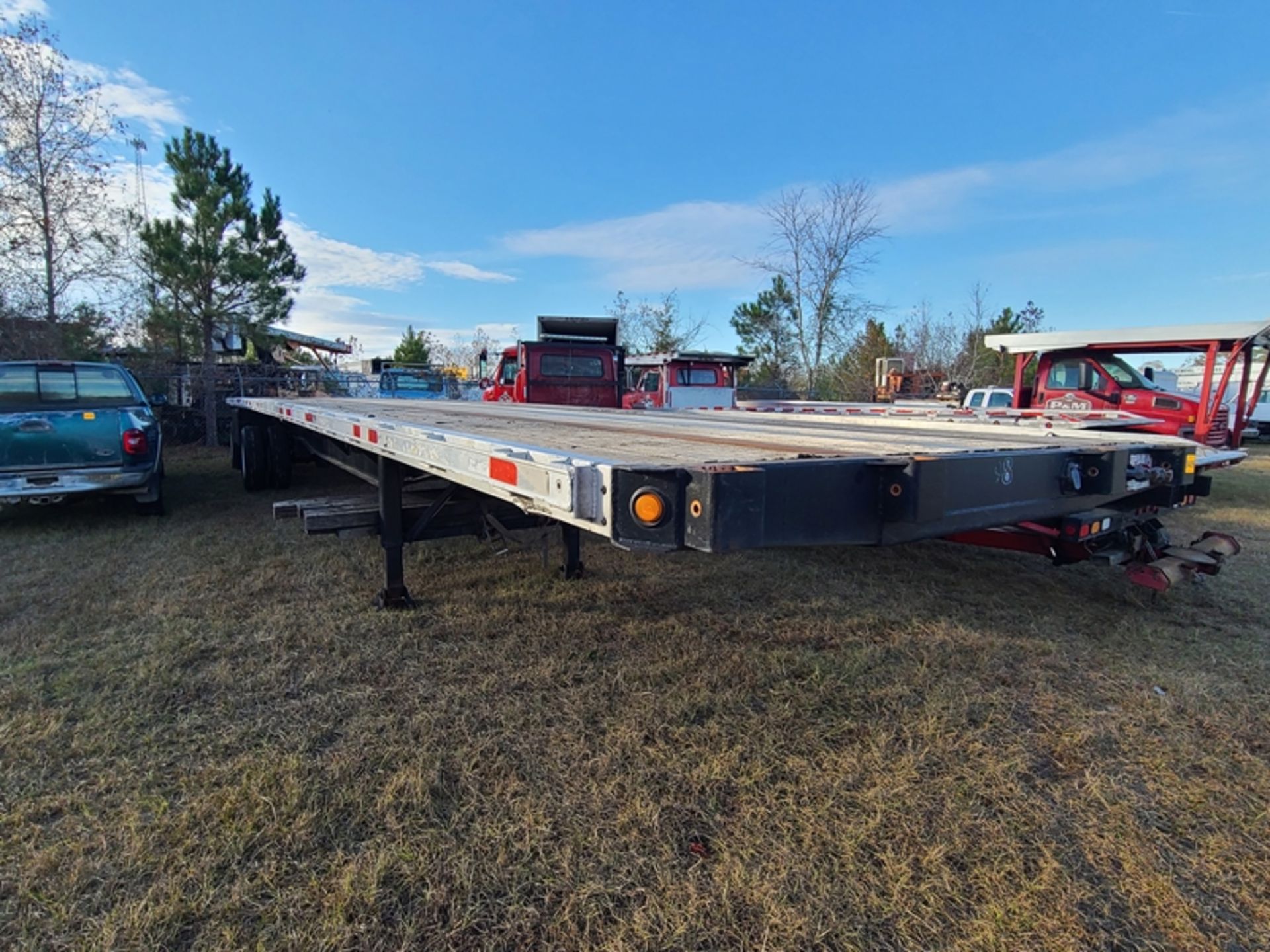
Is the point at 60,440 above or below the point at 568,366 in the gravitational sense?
below

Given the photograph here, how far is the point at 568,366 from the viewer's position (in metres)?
11.1

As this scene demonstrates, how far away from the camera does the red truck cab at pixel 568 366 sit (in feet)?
35.7

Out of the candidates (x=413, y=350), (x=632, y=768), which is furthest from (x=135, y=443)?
(x=413, y=350)

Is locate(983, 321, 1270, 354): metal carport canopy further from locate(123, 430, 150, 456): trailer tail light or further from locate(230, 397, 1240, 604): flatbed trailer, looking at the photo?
locate(123, 430, 150, 456): trailer tail light

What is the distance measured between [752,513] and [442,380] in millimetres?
17937

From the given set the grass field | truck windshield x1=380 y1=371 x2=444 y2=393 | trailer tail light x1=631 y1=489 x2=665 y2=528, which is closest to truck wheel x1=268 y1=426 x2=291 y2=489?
the grass field

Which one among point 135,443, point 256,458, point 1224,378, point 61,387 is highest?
point 1224,378

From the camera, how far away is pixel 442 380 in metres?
18.4

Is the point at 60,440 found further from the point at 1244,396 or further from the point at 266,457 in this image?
the point at 1244,396

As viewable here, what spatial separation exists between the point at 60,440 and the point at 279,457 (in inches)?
104

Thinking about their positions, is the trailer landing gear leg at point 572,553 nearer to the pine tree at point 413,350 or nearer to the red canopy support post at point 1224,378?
the red canopy support post at point 1224,378

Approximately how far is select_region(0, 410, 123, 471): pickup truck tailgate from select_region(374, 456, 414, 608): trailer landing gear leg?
413 centimetres

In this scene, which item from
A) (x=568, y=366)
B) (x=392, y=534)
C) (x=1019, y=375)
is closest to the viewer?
(x=392, y=534)

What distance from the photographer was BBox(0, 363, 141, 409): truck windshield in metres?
6.37
